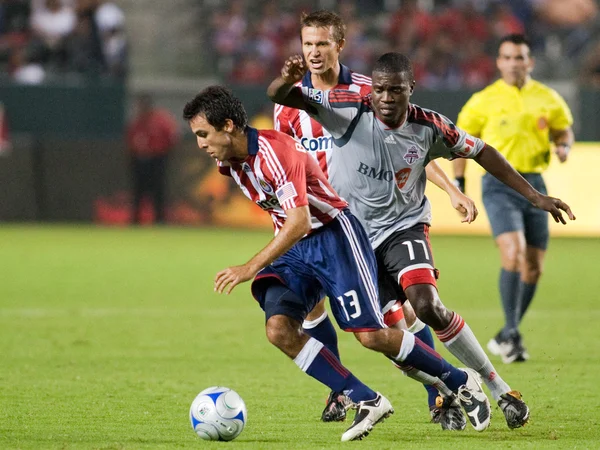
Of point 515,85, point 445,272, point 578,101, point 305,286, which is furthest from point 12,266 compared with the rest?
point 578,101

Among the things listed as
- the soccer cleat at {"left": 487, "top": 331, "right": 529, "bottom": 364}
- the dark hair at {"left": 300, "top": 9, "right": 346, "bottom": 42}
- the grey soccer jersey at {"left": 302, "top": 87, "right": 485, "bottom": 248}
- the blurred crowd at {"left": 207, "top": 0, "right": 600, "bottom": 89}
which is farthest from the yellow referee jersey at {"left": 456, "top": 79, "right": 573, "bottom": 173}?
the blurred crowd at {"left": 207, "top": 0, "right": 600, "bottom": 89}

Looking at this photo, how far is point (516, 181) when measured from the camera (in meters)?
5.86

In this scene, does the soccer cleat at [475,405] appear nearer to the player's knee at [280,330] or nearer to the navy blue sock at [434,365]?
the navy blue sock at [434,365]

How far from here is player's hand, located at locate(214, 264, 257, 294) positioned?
5023 mm

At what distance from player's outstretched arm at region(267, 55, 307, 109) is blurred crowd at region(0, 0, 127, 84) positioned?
16436 millimetres

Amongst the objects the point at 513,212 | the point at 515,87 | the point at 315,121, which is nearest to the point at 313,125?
the point at 315,121

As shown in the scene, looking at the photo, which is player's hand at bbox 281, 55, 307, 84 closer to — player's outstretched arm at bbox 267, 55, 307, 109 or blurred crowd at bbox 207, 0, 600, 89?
player's outstretched arm at bbox 267, 55, 307, 109

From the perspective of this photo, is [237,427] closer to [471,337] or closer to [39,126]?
[471,337]

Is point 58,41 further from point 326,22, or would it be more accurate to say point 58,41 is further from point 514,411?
point 514,411

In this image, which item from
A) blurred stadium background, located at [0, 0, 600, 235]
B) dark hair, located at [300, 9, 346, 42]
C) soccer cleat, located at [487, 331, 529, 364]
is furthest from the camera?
blurred stadium background, located at [0, 0, 600, 235]

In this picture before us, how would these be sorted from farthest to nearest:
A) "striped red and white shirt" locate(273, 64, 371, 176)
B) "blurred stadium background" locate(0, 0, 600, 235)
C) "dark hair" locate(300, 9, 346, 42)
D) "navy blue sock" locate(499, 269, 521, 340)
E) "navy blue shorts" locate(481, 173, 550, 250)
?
"blurred stadium background" locate(0, 0, 600, 235) → "navy blue shorts" locate(481, 173, 550, 250) → "navy blue sock" locate(499, 269, 521, 340) → "dark hair" locate(300, 9, 346, 42) → "striped red and white shirt" locate(273, 64, 371, 176)

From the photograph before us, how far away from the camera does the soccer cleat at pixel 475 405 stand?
564 centimetres

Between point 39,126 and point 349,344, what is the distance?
44.4ft

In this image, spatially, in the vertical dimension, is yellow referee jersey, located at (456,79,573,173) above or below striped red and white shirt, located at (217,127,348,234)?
below
